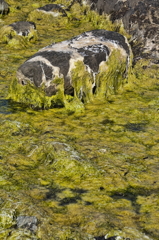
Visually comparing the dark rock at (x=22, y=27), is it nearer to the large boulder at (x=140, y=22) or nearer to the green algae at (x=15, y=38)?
the green algae at (x=15, y=38)

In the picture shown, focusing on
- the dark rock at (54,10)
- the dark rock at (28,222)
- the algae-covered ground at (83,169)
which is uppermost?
the dark rock at (54,10)

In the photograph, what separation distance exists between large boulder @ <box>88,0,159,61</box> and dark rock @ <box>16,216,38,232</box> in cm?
691

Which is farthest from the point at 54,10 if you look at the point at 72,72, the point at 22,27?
the point at 72,72

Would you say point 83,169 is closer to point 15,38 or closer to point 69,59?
point 69,59

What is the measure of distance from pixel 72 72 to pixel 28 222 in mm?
4001

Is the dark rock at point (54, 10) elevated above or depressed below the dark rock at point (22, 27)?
above

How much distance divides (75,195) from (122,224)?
793 millimetres

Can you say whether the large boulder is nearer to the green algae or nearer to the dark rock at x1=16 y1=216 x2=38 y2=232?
the green algae

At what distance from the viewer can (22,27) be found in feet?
37.4

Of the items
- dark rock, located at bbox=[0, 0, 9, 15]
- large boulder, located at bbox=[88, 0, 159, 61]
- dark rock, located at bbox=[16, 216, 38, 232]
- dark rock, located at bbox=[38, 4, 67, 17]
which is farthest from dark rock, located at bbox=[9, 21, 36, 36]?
dark rock, located at bbox=[16, 216, 38, 232]

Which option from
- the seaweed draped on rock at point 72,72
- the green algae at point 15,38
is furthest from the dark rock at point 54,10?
the seaweed draped on rock at point 72,72

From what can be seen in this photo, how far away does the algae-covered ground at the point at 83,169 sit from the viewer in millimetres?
3951

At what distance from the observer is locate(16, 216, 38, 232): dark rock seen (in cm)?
382

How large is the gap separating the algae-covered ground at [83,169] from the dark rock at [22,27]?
3.34 meters
